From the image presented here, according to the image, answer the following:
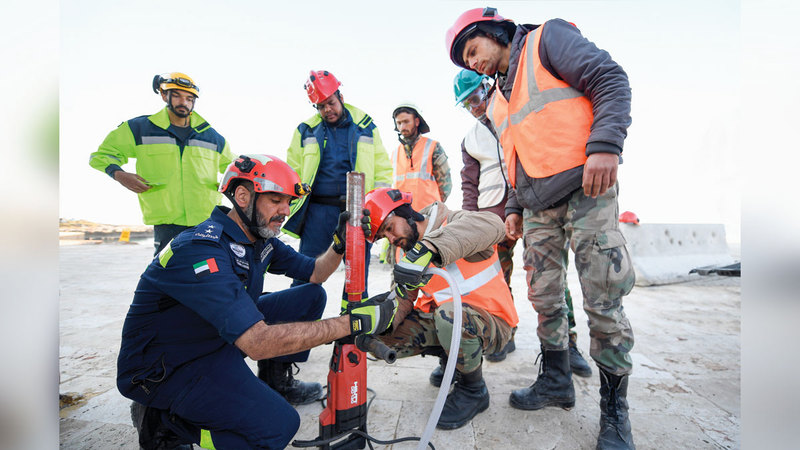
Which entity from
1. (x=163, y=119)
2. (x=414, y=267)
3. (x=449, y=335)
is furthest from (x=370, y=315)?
(x=163, y=119)

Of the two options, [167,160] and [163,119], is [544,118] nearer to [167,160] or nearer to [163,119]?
[167,160]

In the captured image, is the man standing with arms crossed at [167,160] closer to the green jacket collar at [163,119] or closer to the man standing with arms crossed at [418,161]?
the green jacket collar at [163,119]

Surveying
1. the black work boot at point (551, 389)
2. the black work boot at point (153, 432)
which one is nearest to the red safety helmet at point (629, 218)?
the black work boot at point (551, 389)

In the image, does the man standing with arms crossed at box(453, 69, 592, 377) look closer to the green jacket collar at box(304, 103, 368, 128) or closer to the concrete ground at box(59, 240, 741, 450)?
the concrete ground at box(59, 240, 741, 450)

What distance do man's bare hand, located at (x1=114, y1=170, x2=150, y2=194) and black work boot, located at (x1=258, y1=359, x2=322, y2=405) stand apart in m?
2.05

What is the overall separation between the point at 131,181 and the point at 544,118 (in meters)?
3.52

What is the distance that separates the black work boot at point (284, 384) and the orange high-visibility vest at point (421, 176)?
2.64m

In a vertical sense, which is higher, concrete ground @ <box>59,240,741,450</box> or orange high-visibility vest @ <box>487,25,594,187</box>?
orange high-visibility vest @ <box>487,25,594,187</box>

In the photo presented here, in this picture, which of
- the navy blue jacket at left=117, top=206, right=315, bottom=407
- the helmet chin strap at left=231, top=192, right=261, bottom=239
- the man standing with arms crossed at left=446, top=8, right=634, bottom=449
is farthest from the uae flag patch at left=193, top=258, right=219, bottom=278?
the man standing with arms crossed at left=446, top=8, right=634, bottom=449

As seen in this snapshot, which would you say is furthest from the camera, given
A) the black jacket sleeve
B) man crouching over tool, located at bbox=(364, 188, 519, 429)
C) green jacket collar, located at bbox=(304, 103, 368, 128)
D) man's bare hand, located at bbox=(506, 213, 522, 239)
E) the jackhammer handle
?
green jacket collar, located at bbox=(304, 103, 368, 128)

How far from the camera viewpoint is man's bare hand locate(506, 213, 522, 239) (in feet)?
8.77

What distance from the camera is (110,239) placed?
669 inches
